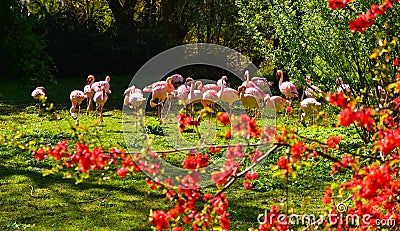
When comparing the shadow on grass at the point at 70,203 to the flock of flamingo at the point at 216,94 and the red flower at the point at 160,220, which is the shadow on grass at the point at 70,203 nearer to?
the red flower at the point at 160,220

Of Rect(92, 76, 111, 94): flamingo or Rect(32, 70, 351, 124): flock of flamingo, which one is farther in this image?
Rect(92, 76, 111, 94): flamingo

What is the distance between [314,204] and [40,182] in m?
3.10

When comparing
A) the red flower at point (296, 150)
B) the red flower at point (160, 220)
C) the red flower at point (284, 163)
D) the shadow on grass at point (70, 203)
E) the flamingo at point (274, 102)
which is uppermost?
the flamingo at point (274, 102)

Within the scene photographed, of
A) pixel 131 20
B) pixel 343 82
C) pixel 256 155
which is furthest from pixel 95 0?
pixel 256 155

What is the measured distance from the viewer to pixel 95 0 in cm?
2084

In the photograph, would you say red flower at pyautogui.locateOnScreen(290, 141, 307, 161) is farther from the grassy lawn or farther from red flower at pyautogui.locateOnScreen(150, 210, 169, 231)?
the grassy lawn

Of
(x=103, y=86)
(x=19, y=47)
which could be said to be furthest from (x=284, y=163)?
(x=19, y=47)

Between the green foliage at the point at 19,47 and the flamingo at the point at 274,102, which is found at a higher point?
the green foliage at the point at 19,47

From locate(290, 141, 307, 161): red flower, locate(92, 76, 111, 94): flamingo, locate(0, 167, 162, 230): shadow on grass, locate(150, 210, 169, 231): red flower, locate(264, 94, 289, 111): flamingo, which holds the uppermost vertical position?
locate(92, 76, 111, 94): flamingo

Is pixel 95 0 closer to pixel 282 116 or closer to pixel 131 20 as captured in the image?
pixel 131 20

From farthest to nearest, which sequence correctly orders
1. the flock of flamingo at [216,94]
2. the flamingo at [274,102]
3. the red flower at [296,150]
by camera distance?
the flamingo at [274,102] → the flock of flamingo at [216,94] → the red flower at [296,150]

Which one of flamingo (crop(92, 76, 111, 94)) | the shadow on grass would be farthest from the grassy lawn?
flamingo (crop(92, 76, 111, 94))

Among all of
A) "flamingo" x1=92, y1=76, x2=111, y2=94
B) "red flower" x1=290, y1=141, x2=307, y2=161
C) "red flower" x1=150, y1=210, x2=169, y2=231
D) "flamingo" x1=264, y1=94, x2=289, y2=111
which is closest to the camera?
"red flower" x1=290, y1=141, x2=307, y2=161

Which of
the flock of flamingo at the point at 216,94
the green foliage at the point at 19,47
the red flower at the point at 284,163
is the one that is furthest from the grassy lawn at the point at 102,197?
the green foliage at the point at 19,47
